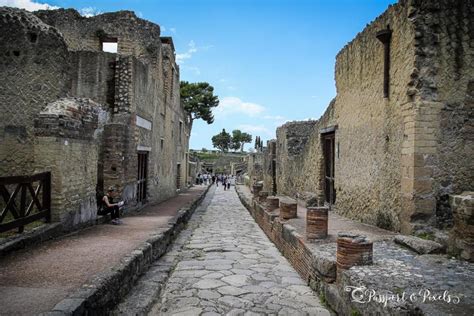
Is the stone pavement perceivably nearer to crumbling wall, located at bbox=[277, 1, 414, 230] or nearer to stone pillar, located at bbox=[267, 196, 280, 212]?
stone pillar, located at bbox=[267, 196, 280, 212]

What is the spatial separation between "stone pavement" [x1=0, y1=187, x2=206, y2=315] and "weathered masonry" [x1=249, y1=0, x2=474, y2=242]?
484 centimetres

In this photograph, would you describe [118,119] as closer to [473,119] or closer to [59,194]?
[59,194]

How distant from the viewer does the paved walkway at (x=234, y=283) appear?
4.88 m

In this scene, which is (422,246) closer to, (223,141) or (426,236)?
(426,236)

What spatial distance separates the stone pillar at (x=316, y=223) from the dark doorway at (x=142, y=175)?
27.0 ft

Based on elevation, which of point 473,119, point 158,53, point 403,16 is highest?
point 158,53

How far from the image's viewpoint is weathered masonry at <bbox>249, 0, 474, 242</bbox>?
259 inches

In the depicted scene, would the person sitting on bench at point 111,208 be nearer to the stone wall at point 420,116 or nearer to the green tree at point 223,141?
the stone wall at point 420,116

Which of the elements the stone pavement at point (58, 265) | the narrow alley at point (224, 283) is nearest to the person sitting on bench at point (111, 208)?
the stone pavement at point (58, 265)

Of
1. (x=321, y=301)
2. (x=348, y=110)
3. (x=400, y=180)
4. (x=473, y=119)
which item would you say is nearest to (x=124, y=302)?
(x=321, y=301)

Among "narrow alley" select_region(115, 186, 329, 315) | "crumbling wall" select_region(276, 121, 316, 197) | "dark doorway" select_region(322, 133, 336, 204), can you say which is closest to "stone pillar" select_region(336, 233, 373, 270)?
"narrow alley" select_region(115, 186, 329, 315)

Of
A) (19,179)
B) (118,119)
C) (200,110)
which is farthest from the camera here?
(200,110)

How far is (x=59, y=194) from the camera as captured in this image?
7.31 meters

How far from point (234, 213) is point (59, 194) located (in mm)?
9602
